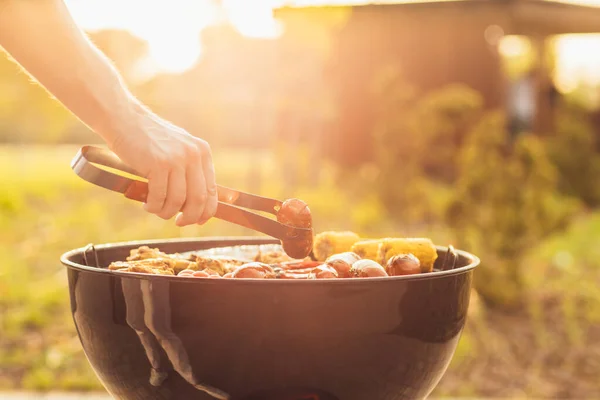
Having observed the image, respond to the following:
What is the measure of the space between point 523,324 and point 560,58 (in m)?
12.7

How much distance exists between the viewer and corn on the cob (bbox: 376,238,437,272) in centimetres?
172

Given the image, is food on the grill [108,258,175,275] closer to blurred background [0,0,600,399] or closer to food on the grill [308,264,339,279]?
food on the grill [308,264,339,279]

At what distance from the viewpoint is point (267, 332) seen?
1.32 metres

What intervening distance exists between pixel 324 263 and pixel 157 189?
0.50 meters

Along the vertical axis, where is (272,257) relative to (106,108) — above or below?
below

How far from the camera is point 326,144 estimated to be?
1209 cm

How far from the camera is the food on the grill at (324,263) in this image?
1.50m

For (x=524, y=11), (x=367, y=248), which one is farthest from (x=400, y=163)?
(x=367, y=248)

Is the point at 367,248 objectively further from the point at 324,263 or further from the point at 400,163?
the point at 400,163

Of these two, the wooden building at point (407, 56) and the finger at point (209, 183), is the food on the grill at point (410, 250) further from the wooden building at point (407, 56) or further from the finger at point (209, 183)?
the wooden building at point (407, 56)

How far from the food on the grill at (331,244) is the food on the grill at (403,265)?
315 millimetres

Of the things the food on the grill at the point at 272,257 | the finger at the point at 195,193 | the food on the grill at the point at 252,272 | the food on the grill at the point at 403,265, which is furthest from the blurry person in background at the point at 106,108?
the food on the grill at the point at 272,257

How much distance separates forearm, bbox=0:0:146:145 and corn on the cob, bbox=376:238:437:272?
0.70 metres

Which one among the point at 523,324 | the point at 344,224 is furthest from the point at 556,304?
the point at 344,224
